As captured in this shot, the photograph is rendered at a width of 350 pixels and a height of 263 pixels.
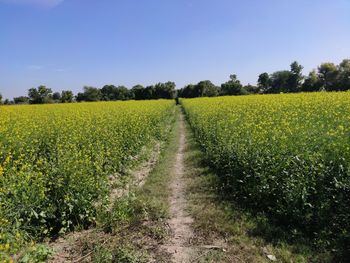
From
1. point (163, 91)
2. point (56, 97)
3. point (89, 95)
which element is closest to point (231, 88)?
point (163, 91)

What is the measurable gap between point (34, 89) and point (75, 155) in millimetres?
77082

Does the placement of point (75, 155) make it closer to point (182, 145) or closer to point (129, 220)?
point (129, 220)

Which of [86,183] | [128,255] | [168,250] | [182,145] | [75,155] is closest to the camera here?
[128,255]

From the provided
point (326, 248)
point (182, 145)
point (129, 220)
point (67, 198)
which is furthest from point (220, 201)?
point (182, 145)

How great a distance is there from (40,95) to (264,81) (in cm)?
5891

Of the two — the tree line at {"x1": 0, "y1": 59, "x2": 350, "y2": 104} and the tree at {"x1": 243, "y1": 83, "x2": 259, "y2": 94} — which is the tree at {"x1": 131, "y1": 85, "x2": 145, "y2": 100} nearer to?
the tree line at {"x1": 0, "y1": 59, "x2": 350, "y2": 104}

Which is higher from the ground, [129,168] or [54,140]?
[54,140]

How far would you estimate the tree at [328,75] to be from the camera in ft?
177

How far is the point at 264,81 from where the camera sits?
8819cm

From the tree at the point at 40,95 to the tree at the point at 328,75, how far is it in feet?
192

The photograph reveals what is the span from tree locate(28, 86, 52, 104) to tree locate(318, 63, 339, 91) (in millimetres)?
58402

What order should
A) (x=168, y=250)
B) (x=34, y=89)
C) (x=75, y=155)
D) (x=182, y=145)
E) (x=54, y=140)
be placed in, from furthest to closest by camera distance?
(x=34, y=89) → (x=182, y=145) → (x=54, y=140) → (x=75, y=155) → (x=168, y=250)

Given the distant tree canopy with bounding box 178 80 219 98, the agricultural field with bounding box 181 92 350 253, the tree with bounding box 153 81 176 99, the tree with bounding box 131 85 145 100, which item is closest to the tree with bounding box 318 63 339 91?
the distant tree canopy with bounding box 178 80 219 98

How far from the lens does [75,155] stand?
724 centimetres
